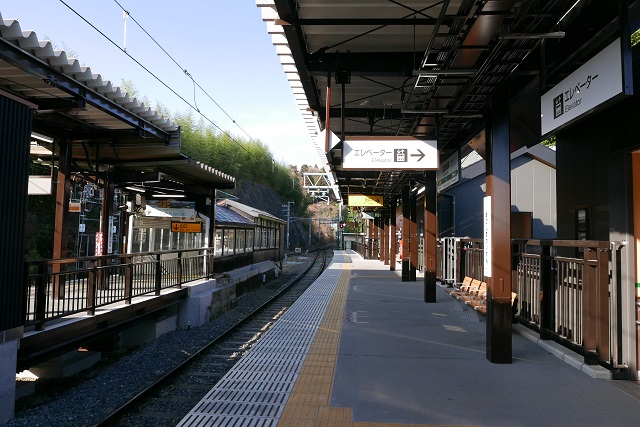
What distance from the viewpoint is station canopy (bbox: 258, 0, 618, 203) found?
477 centimetres

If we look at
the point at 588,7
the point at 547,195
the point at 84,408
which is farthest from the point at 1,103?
the point at 547,195

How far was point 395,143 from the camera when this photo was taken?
6996 mm

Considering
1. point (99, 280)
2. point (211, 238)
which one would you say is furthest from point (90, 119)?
point (211, 238)

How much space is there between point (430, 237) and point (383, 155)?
5431 millimetres

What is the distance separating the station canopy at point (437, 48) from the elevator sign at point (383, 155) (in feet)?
0.31

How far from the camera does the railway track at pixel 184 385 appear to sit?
5430 millimetres

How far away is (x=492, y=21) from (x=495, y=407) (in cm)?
366

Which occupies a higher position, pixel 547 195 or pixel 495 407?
pixel 547 195

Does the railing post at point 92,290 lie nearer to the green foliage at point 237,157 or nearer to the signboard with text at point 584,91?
the signboard with text at point 584,91

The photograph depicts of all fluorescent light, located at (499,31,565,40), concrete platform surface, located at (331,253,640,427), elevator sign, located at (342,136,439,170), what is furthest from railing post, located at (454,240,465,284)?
fluorescent light, located at (499,31,565,40)

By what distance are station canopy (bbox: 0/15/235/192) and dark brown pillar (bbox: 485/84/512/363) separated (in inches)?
217

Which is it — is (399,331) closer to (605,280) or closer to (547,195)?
(605,280)

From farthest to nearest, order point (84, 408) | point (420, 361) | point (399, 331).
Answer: point (399, 331) < point (420, 361) < point (84, 408)

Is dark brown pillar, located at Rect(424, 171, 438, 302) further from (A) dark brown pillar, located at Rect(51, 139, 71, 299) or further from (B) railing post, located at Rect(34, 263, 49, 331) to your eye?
(B) railing post, located at Rect(34, 263, 49, 331)
